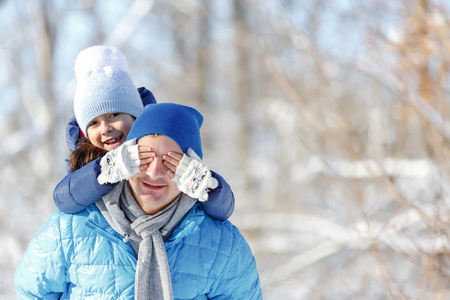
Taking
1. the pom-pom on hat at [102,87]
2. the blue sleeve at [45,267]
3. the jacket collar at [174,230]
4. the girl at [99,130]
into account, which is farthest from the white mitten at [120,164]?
the pom-pom on hat at [102,87]

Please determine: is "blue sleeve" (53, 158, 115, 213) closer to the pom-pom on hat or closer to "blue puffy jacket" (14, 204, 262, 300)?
"blue puffy jacket" (14, 204, 262, 300)

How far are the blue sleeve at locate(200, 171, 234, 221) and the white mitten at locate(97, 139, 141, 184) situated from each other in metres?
0.25

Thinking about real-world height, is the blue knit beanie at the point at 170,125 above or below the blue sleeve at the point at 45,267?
above

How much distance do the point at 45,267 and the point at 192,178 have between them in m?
0.50

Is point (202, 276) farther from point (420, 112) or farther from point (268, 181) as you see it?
point (268, 181)

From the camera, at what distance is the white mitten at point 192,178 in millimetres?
1441

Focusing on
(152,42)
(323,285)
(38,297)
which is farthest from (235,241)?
(152,42)

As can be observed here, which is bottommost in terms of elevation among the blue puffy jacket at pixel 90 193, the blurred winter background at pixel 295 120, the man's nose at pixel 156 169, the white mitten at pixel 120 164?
the blurred winter background at pixel 295 120

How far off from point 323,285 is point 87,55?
5662mm

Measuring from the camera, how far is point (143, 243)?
1519 mm

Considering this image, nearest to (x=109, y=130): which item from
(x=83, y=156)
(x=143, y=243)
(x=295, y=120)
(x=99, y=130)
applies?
(x=99, y=130)

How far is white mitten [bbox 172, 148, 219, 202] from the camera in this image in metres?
1.44

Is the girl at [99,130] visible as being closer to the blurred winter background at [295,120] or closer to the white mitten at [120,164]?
the white mitten at [120,164]

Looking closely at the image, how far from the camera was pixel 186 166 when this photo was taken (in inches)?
57.4
